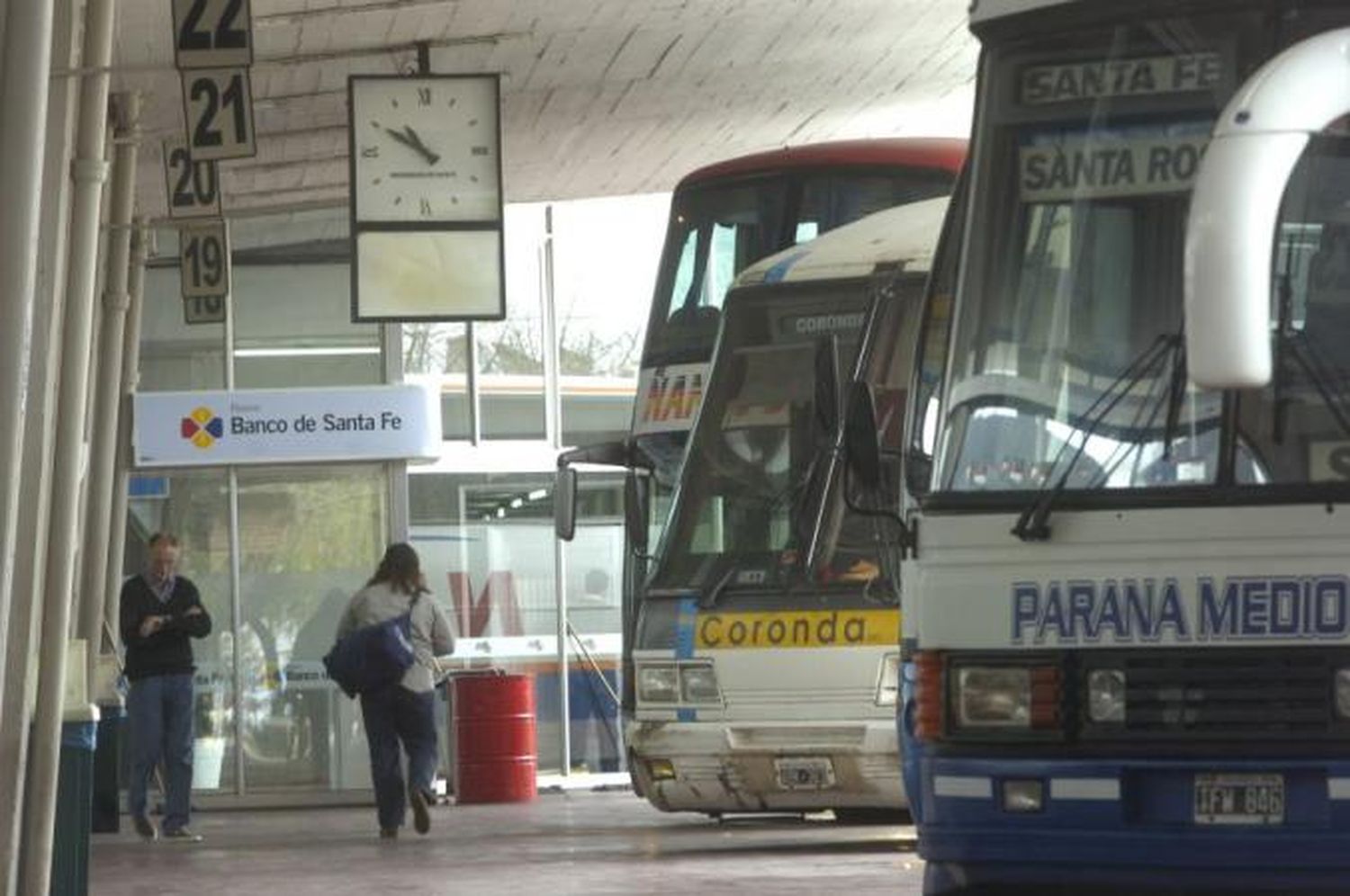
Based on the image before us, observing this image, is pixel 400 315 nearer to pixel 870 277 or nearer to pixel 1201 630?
pixel 870 277

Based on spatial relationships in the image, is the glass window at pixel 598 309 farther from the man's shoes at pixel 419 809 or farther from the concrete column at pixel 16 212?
the concrete column at pixel 16 212

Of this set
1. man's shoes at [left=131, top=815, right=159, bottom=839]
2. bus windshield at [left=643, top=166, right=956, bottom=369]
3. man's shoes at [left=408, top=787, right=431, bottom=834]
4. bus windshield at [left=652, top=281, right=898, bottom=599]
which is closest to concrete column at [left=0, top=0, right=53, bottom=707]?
bus windshield at [left=652, top=281, right=898, bottom=599]

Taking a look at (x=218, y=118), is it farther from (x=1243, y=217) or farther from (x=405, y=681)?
(x=1243, y=217)

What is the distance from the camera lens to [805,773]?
57.4 feet

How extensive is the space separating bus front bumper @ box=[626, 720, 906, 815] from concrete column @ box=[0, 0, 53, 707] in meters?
5.93

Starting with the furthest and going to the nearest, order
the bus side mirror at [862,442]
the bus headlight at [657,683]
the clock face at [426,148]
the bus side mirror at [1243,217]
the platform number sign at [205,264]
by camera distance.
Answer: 1. the platform number sign at [205,264]
2. the clock face at [426,148]
3. the bus headlight at [657,683]
4. the bus side mirror at [862,442]
5. the bus side mirror at [1243,217]

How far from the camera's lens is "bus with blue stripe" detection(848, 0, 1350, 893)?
8648 mm

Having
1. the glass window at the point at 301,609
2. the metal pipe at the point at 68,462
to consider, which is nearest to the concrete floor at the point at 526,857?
the glass window at the point at 301,609

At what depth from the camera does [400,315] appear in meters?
20.6

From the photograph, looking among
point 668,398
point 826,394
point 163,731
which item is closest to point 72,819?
point 826,394

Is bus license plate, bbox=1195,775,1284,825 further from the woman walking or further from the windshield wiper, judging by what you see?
the woman walking

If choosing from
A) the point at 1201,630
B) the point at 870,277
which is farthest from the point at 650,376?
the point at 1201,630

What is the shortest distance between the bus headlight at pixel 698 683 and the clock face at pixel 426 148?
4.10 meters

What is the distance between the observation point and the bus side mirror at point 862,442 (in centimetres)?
980
